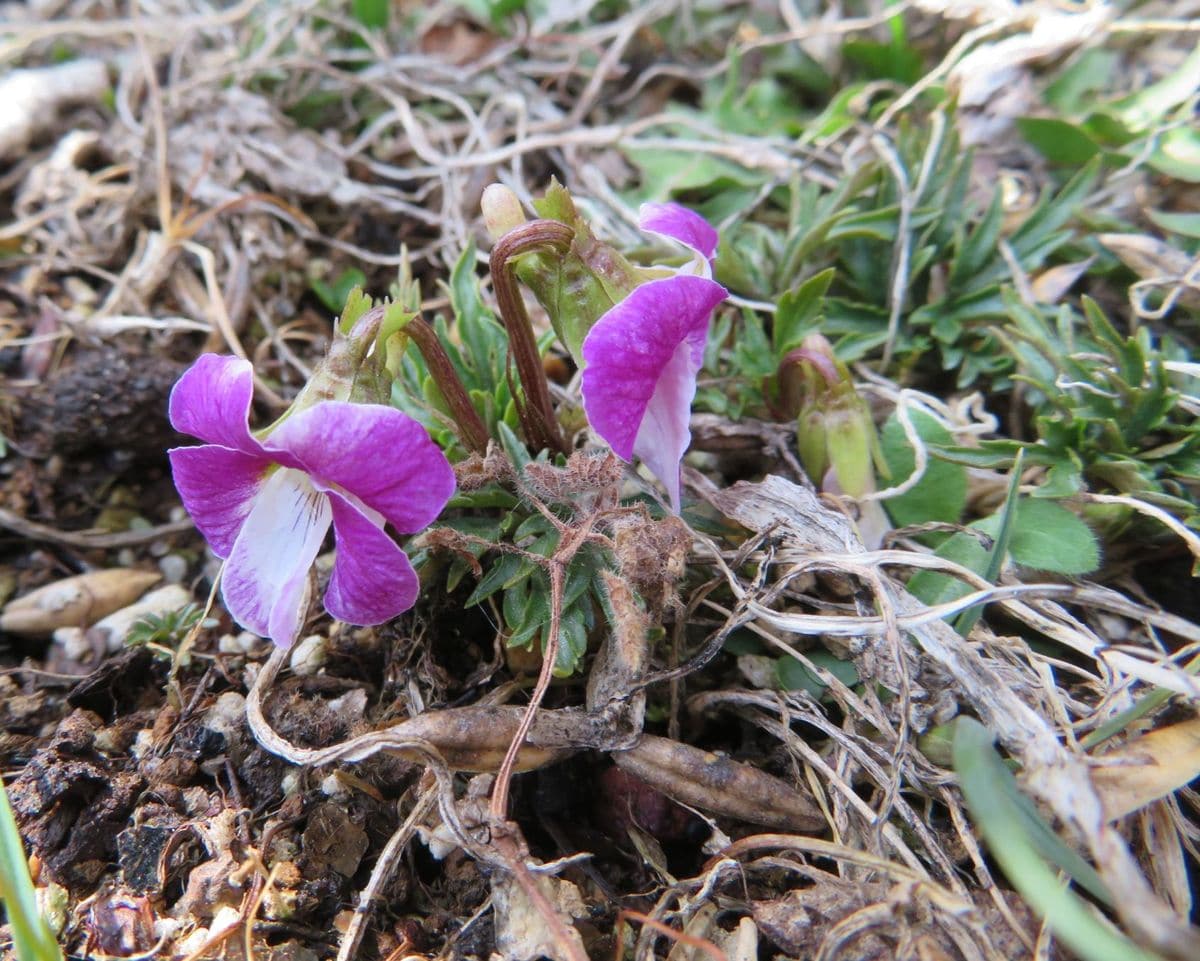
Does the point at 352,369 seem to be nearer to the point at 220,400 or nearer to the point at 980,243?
the point at 220,400

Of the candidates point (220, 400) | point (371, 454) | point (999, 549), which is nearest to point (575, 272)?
point (371, 454)

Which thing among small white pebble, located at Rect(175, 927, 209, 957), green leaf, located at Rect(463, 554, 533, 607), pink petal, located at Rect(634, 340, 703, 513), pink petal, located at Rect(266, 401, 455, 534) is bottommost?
small white pebble, located at Rect(175, 927, 209, 957)

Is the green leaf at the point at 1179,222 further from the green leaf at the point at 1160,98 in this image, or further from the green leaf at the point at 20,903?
the green leaf at the point at 20,903

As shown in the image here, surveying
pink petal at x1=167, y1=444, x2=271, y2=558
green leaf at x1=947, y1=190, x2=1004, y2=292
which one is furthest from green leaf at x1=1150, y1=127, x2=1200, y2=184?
pink petal at x1=167, y1=444, x2=271, y2=558

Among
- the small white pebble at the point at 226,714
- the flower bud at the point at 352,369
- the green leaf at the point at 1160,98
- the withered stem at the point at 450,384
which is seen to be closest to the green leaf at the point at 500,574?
the withered stem at the point at 450,384

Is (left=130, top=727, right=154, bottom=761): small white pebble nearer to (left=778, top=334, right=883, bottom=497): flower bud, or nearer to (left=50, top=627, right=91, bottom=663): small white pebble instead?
(left=50, top=627, right=91, bottom=663): small white pebble

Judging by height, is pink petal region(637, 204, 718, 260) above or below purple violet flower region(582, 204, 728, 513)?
above

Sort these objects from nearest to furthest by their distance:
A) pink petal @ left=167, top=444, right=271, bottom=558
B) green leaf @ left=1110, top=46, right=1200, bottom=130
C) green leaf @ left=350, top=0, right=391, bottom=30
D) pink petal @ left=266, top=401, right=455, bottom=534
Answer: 1. pink petal @ left=266, top=401, right=455, bottom=534
2. pink petal @ left=167, top=444, right=271, bottom=558
3. green leaf @ left=1110, top=46, right=1200, bottom=130
4. green leaf @ left=350, top=0, right=391, bottom=30
